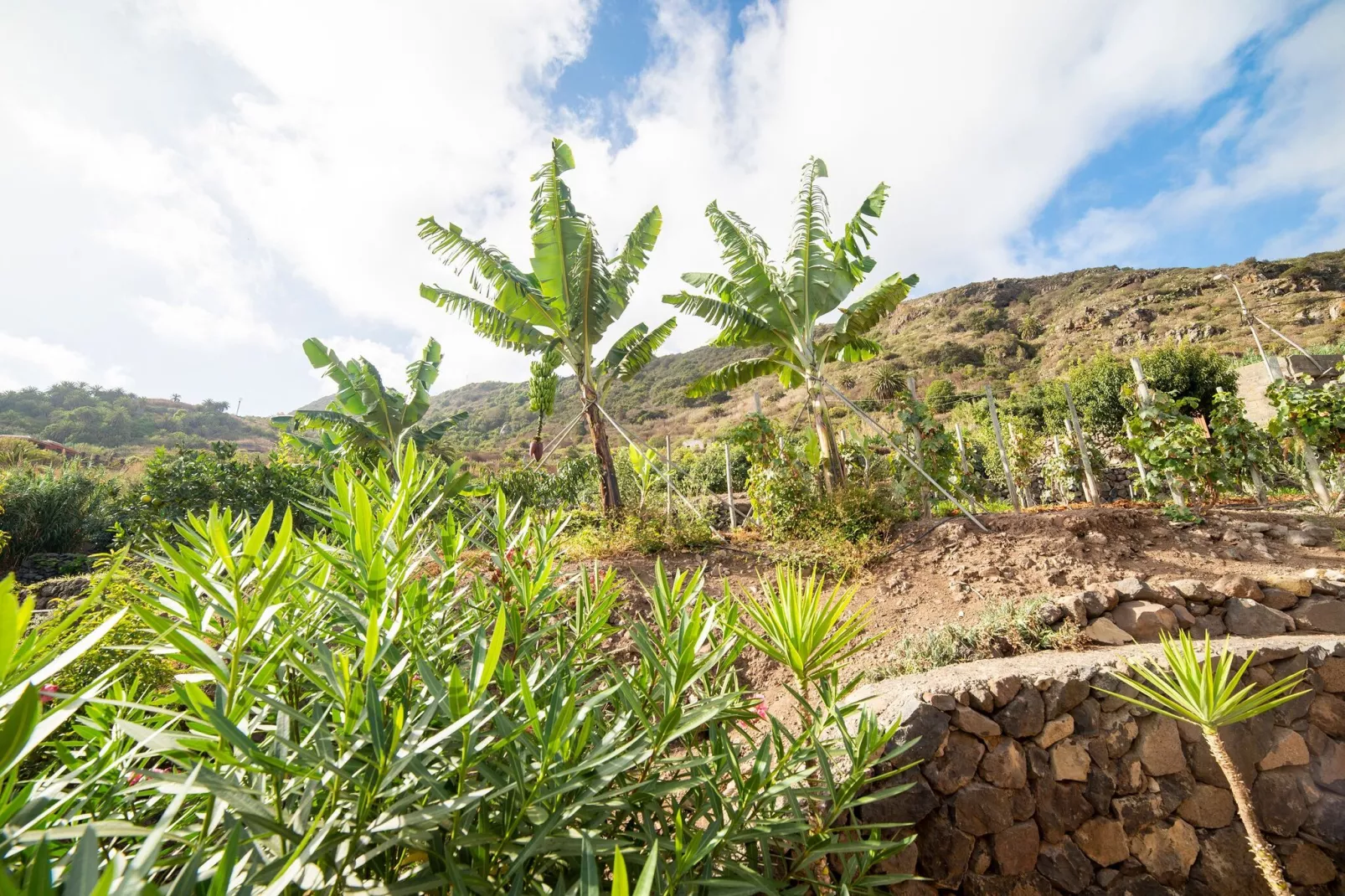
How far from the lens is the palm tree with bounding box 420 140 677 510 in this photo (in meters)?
6.79

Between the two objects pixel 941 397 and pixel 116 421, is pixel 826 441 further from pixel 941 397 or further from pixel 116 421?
pixel 116 421

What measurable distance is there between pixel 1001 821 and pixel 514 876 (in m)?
3.09

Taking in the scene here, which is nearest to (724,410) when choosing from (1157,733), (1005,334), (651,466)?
(1005,334)

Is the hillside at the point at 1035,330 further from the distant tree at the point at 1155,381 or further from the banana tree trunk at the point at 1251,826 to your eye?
the banana tree trunk at the point at 1251,826

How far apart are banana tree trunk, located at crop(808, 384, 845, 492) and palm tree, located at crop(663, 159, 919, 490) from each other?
0.04 ft

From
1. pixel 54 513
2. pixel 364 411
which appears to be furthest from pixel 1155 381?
pixel 54 513

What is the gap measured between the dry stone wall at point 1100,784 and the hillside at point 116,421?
125 feet

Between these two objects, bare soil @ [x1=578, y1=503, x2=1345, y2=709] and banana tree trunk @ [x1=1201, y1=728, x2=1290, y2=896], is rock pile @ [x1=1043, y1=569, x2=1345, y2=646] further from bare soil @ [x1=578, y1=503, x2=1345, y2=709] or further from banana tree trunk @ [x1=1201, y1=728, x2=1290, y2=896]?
banana tree trunk @ [x1=1201, y1=728, x2=1290, y2=896]

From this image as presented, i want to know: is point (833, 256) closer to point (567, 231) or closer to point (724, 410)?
point (567, 231)

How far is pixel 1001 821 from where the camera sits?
285 cm

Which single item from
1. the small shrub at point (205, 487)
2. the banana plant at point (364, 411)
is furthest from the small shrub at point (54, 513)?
the banana plant at point (364, 411)

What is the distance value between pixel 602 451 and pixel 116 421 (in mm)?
46243

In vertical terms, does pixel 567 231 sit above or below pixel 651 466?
above

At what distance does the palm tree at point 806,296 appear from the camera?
702cm
